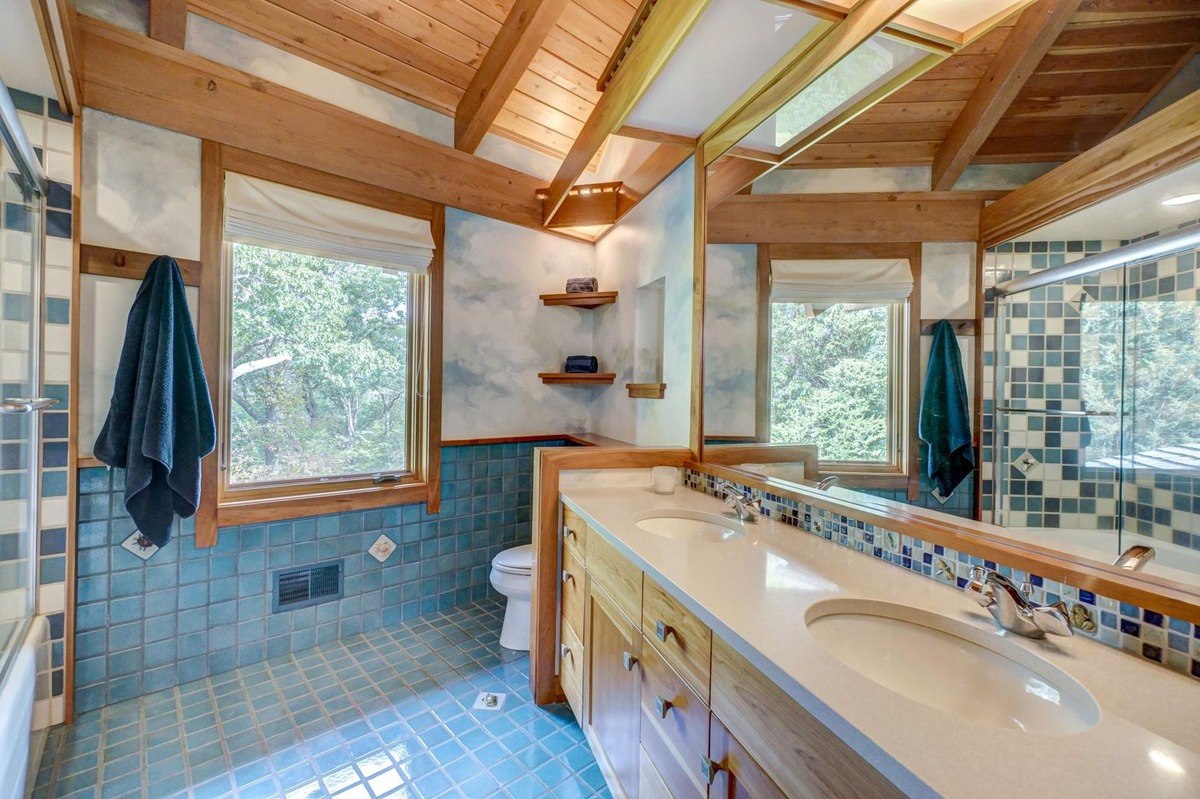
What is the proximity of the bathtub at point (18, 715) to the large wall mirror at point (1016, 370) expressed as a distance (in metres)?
2.11

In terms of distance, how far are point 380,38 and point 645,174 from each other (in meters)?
1.37

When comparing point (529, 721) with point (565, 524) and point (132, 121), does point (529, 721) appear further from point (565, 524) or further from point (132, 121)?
point (132, 121)

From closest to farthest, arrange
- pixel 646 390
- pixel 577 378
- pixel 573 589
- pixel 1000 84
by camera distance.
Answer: pixel 1000 84 → pixel 573 589 → pixel 646 390 → pixel 577 378

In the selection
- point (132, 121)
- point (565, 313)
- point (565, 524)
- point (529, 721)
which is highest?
point (132, 121)

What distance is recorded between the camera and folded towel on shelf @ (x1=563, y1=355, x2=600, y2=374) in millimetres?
2910

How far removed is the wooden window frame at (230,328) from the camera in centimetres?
195

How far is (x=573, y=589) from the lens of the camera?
69.3 inches

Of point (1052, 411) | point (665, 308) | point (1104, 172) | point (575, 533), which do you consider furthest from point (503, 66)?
point (1052, 411)

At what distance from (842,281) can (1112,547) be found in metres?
0.76

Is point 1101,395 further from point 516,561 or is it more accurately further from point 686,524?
point 516,561

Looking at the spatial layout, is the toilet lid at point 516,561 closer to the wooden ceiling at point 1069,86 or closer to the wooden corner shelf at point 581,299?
the wooden corner shelf at point 581,299

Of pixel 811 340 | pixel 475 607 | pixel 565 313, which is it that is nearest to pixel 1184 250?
pixel 811 340

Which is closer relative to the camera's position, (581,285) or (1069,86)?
(1069,86)

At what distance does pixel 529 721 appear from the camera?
1786 mm
